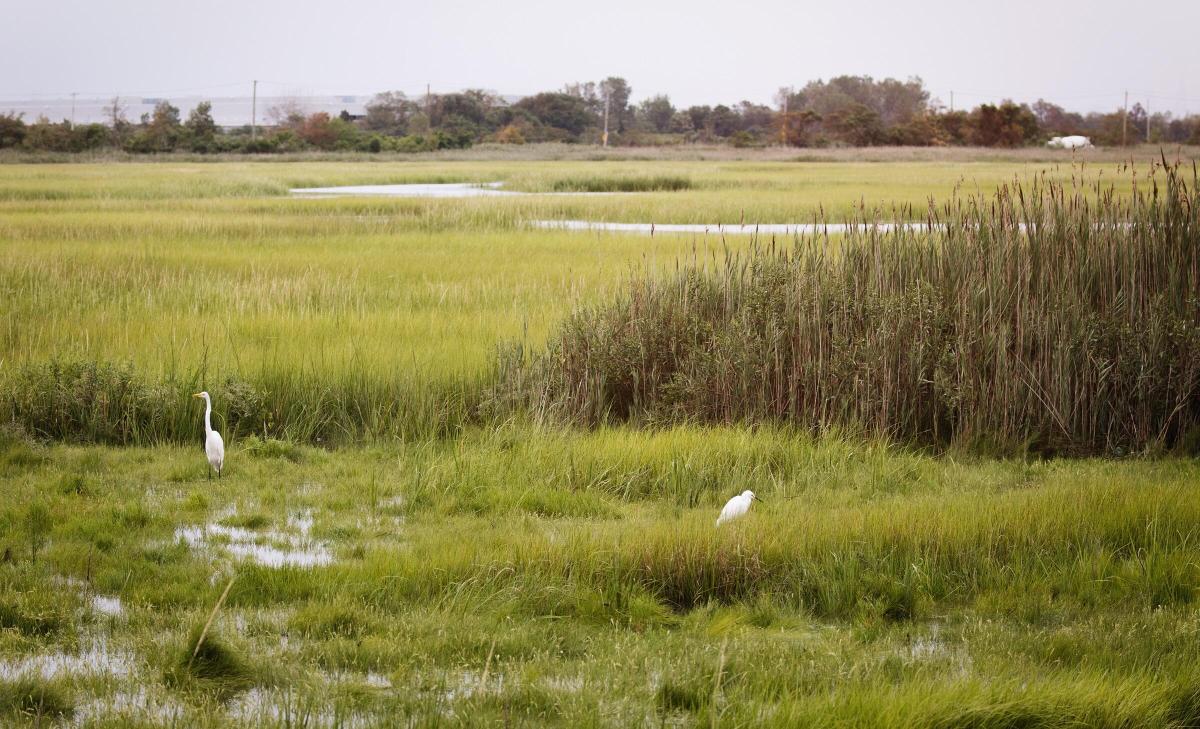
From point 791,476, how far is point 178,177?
102 feet

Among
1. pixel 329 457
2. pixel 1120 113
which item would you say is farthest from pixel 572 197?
pixel 1120 113

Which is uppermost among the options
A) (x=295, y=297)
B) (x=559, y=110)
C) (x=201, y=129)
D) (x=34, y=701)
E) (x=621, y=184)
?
(x=559, y=110)

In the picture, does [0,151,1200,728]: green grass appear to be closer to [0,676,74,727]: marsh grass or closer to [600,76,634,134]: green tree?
[0,676,74,727]: marsh grass

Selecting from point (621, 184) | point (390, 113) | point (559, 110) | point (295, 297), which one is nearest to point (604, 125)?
point (559, 110)

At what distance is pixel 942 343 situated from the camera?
7.88 metres

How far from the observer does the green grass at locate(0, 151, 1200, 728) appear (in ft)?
12.1

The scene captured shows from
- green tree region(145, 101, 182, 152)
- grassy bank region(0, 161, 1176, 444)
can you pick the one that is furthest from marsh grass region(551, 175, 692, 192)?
green tree region(145, 101, 182, 152)

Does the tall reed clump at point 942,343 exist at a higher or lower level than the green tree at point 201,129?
lower

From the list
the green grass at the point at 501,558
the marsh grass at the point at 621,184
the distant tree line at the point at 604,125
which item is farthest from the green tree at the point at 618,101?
the green grass at the point at 501,558

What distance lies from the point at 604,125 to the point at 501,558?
83871 millimetres

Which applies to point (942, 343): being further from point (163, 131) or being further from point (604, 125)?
point (604, 125)

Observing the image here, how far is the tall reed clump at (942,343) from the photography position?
747 cm

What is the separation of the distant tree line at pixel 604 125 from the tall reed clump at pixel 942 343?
46.1 metres

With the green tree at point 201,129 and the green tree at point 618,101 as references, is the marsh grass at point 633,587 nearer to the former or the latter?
the green tree at point 201,129
